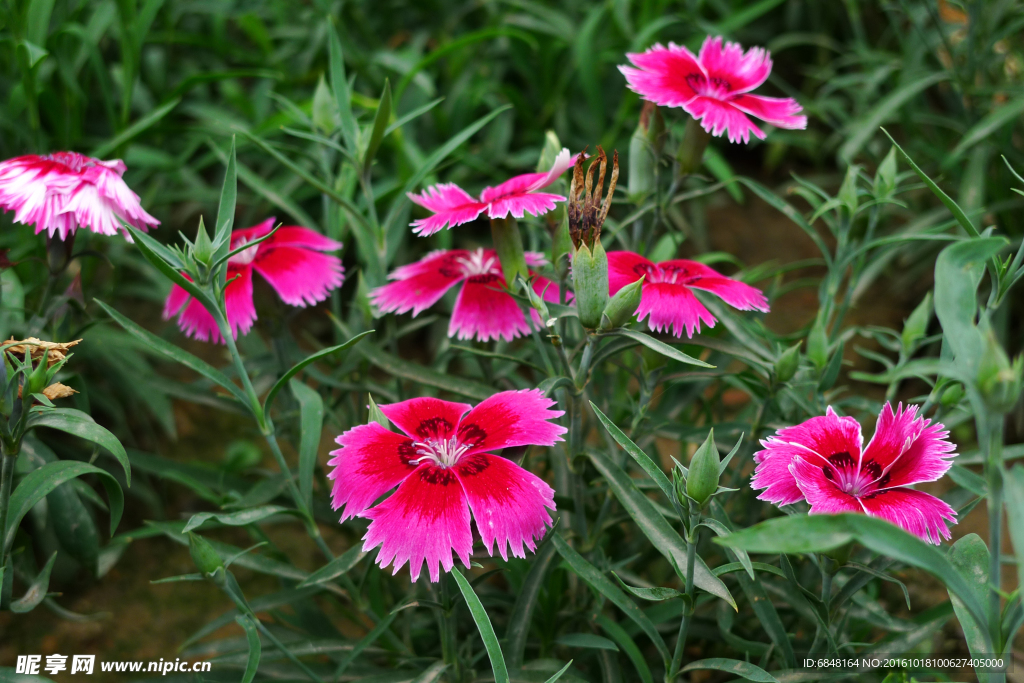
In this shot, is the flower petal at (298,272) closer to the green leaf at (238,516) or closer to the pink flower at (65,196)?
the pink flower at (65,196)

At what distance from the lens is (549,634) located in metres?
1.30

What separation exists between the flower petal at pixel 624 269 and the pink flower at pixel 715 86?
233 millimetres

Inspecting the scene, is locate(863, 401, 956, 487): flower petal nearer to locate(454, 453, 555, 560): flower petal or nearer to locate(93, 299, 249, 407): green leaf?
locate(454, 453, 555, 560): flower petal

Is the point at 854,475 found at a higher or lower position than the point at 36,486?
higher

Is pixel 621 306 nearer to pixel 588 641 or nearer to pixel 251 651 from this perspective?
pixel 588 641

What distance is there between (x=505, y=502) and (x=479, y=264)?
19.4 inches

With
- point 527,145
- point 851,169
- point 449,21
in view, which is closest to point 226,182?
point 851,169

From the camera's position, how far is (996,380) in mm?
667

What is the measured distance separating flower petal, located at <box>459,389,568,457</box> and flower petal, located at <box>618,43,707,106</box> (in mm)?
532

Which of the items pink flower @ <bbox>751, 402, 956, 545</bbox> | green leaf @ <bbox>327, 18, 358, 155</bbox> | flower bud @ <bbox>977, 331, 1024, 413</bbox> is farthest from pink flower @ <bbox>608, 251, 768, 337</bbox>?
green leaf @ <bbox>327, 18, 358, 155</bbox>

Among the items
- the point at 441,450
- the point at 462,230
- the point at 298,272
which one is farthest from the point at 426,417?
the point at 462,230

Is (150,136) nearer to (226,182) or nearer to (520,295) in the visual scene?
(226,182)

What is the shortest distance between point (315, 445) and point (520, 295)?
0.43 metres

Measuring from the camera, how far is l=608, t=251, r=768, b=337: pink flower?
1104 mm
